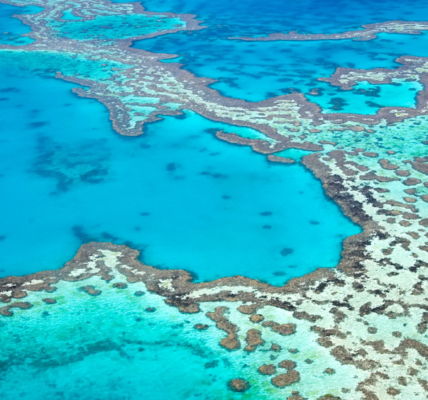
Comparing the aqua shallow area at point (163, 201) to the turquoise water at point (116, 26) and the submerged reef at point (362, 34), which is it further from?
the turquoise water at point (116, 26)

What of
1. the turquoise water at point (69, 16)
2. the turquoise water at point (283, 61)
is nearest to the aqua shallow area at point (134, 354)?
the turquoise water at point (283, 61)

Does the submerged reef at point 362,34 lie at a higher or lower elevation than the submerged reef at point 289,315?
higher

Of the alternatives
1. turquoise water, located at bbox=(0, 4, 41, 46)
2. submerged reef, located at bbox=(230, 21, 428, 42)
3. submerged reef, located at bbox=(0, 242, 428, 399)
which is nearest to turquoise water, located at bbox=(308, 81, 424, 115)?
submerged reef, located at bbox=(230, 21, 428, 42)

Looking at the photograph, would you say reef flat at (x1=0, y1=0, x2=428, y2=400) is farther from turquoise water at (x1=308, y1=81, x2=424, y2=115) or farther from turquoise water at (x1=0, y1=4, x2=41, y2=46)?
turquoise water at (x1=0, y1=4, x2=41, y2=46)

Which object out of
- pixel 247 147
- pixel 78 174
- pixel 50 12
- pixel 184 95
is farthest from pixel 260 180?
pixel 50 12

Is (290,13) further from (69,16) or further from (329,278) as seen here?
(329,278)

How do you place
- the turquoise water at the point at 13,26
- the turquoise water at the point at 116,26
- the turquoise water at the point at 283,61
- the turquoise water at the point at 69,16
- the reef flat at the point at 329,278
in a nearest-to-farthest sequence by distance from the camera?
the reef flat at the point at 329,278
the turquoise water at the point at 283,61
the turquoise water at the point at 13,26
the turquoise water at the point at 116,26
the turquoise water at the point at 69,16
